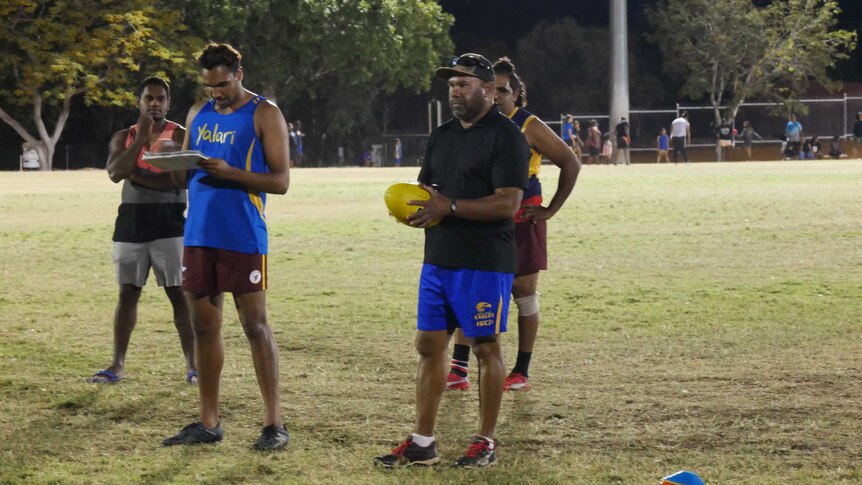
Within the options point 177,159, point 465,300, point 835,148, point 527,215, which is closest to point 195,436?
point 177,159

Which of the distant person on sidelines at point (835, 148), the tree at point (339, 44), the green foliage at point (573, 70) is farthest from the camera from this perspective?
the green foliage at point (573, 70)

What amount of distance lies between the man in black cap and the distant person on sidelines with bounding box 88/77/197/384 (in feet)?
8.13

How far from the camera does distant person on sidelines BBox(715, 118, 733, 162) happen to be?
50.6 metres

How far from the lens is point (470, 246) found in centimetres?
621

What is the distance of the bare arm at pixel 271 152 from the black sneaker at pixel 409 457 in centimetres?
145

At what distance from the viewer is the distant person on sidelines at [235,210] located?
654 cm

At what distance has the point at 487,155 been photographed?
616 cm

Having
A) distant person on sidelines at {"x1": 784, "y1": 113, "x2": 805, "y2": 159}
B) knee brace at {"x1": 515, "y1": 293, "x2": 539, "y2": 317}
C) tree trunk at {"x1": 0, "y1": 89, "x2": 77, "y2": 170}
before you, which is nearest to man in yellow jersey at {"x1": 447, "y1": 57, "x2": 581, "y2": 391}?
knee brace at {"x1": 515, "y1": 293, "x2": 539, "y2": 317}

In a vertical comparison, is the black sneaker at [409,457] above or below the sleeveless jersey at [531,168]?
below

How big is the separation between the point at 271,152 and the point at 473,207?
1158mm

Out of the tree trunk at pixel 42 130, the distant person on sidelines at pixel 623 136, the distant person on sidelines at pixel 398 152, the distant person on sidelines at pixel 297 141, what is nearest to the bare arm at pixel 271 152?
the tree trunk at pixel 42 130

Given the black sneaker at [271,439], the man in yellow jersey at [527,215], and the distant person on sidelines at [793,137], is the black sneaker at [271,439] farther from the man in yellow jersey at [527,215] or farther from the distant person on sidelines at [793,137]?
the distant person on sidelines at [793,137]

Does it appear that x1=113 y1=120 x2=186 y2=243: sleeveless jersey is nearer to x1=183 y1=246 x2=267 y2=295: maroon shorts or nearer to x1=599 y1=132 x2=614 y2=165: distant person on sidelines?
x1=183 y1=246 x2=267 y2=295: maroon shorts

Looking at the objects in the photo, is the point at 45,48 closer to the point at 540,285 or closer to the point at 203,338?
the point at 540,285
